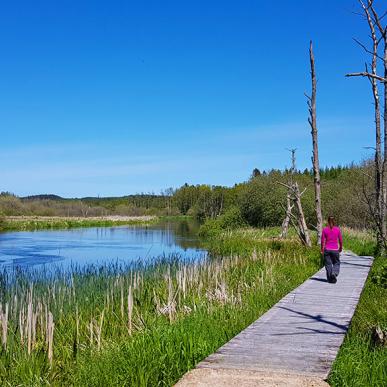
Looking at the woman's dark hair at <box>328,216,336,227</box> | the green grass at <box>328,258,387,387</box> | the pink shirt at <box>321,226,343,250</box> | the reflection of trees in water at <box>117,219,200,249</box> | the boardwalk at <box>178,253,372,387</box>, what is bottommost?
the reflection of trees in water at <box>117,219,200,249</box>

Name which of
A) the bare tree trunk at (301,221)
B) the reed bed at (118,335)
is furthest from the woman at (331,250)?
the bare tree trunk at (301,221)

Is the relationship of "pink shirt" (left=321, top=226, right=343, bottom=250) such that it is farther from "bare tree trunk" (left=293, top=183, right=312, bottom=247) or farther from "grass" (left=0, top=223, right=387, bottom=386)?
"bare tree trunk" (left=293, top=183, right=312, bottom=247)

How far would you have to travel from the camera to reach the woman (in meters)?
10.4

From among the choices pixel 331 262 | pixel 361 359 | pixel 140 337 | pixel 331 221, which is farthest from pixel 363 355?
pixel 331 221

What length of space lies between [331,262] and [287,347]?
5.55 m

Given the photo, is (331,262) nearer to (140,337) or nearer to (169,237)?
(140,337)

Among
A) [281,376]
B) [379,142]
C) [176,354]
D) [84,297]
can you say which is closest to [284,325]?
[176,354]

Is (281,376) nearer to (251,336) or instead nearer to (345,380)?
(345,380)

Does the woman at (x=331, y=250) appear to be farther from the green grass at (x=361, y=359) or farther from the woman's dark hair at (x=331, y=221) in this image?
the green grass at (x=361, y=359)

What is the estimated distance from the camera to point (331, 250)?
10.7 m

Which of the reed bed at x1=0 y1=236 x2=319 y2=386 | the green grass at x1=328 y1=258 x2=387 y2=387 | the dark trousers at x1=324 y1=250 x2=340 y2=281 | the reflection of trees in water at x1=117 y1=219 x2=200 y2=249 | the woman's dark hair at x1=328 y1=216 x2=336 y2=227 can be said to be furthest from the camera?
the reflection of trees in water at x1=117 y1=219 x2=200 y2=249

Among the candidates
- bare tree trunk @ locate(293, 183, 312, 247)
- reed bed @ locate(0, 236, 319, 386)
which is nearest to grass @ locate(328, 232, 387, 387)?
reed bed @ locate(0, 236, 319, 386)

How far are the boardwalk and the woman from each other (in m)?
1.60

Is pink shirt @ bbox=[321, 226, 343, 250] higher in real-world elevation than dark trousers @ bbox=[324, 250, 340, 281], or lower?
higher
